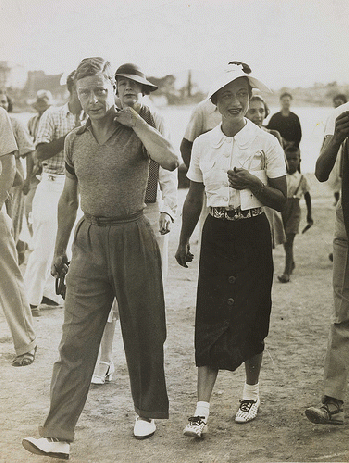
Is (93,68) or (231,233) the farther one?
(231,233)

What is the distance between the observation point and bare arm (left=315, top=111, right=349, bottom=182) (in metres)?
3.78

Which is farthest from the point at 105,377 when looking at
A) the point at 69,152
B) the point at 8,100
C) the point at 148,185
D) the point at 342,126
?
the point at 342,126

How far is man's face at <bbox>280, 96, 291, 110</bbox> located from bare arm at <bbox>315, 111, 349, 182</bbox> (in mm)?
1754

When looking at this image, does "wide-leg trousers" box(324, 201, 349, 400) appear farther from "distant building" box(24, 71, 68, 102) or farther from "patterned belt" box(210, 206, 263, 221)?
"distant building" box(24, 71, 68, 102)

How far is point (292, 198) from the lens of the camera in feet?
22.1

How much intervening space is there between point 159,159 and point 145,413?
4.01 feet

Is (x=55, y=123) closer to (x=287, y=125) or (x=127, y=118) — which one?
(x=127, y=118)

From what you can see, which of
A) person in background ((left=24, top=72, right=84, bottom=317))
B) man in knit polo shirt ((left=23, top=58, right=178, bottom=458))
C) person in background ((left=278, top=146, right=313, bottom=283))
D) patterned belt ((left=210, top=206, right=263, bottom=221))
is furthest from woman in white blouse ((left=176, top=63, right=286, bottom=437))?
person in background ((left=278, top=146, right=313, bottom=283))

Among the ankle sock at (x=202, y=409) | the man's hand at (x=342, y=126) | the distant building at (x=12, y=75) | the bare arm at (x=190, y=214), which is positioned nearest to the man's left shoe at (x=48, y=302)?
the distant building at (x=12, y=75)

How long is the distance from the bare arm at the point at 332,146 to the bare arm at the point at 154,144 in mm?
792

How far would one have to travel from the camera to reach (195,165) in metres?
4.02

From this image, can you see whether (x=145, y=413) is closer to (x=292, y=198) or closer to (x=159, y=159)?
(x=159, y=159)

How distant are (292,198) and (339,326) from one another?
271 cm

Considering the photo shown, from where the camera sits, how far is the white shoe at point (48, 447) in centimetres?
360
